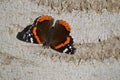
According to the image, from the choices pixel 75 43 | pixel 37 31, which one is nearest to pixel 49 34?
pixel 37 31

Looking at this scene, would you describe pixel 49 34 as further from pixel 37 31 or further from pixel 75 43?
pixel 75 43

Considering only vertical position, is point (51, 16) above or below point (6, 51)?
above

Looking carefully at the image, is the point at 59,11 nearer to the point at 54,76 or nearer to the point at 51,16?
the point at 51,16

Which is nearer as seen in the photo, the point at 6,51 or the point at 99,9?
the point at 99,9

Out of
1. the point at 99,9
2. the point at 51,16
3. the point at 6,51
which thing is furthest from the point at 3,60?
the point at 99,9

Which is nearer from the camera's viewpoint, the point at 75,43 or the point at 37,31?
the point at 75,43
